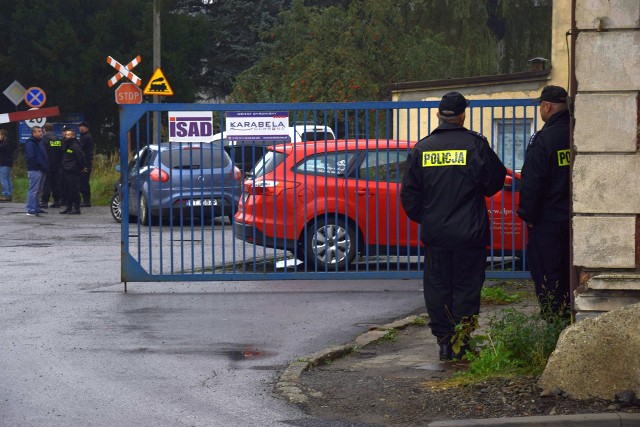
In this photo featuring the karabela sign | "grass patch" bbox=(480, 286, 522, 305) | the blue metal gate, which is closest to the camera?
"grass patch" bbox=(480, 286, 522, 305)

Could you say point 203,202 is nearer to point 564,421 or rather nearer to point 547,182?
point 547,182

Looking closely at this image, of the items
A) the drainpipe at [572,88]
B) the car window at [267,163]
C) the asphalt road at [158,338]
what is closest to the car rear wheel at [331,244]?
the asphalt road at [158,338]

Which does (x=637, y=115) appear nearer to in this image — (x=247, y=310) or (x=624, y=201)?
(x=624, y=201)

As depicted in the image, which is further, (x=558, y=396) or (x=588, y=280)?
(x=588, y=280)

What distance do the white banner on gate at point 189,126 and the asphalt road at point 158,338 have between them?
1.54m

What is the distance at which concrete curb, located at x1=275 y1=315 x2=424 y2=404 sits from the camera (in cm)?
824

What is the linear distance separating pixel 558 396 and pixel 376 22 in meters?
29.6

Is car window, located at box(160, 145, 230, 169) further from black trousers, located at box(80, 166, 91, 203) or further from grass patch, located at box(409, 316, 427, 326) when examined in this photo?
black trousers, located at box(80, 166, 91, 203)

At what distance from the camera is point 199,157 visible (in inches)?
545

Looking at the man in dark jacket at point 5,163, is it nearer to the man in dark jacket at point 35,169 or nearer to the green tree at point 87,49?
the man in dark jacket at point 35,169

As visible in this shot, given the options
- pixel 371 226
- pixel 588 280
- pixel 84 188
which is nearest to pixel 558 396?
pixel 588 280

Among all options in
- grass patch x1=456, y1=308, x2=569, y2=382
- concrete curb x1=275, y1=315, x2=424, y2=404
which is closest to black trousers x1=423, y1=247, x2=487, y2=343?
grass patch x1=456, y1=308, x2=569, y2=382

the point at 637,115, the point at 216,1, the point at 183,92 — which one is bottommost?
the point at 637,115

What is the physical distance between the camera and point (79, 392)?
328 inches
